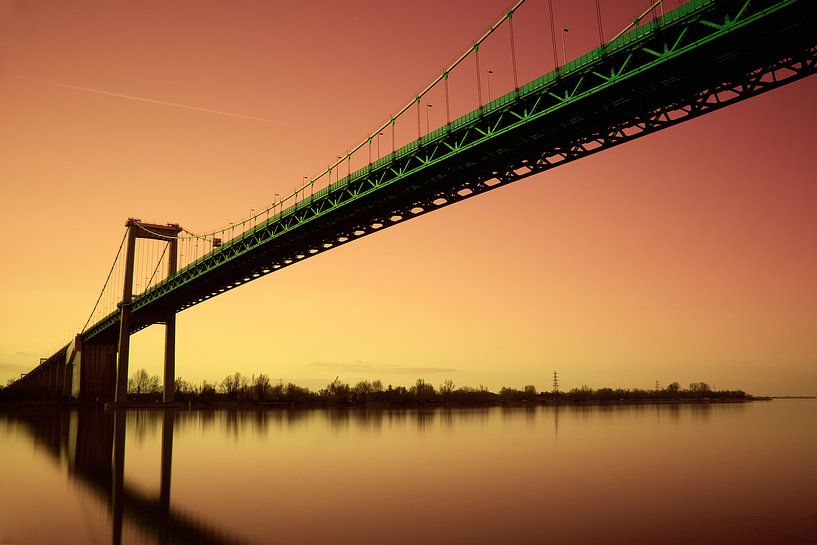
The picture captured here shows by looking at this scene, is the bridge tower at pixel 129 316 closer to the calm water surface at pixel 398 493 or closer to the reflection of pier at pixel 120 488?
the reflection of pier at pixel 120 488

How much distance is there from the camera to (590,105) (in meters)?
22.1

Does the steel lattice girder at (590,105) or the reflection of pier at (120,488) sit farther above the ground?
the steel lattice girder at (590,105)

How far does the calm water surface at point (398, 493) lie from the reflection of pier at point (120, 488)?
0.18 ft

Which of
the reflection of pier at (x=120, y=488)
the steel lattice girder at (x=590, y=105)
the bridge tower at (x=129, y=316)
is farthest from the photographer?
the bridge tower at (x=129, y=316)

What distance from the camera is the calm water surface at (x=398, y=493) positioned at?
1117 centimetres

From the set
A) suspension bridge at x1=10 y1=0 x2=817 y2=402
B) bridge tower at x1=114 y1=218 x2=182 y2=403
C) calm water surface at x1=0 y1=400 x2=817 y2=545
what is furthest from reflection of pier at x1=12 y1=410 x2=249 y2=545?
bridge tower at x1=114 y1=218 x2=182 y2=403

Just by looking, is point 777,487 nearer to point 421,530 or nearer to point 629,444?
point 421,530

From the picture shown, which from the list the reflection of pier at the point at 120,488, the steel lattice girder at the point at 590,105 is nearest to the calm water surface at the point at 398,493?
the reflection of pier at the point at 120,488

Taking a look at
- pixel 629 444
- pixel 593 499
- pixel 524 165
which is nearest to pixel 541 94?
pixel 524 165

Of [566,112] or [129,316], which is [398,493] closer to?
Result: [566,112]

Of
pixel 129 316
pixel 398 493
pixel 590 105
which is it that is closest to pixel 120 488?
pixel 398 493

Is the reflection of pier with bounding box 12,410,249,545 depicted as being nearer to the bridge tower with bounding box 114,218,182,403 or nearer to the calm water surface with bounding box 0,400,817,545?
the calm water surface with bounding box 0,400,817,545

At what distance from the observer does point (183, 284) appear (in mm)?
55375

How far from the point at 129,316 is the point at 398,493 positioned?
56.6 m
